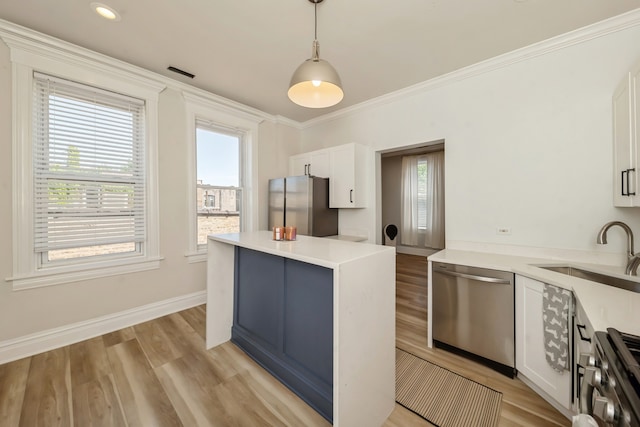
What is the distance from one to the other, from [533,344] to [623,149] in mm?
1558

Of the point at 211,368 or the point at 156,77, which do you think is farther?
the point at 156,77

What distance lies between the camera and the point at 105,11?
191 centimetres

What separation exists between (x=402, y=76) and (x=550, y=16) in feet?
4.13

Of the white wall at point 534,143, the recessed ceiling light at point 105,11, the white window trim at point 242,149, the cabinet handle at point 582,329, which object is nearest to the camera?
the cabinet handle at point 582,329

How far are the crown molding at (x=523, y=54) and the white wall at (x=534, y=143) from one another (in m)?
0.01

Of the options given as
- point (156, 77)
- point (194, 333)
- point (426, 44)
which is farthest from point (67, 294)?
point (426, 44)

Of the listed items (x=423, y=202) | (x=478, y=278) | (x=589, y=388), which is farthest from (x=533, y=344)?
(x=423, y=202)

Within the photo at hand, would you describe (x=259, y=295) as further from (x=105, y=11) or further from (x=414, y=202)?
(x=414, y=202)

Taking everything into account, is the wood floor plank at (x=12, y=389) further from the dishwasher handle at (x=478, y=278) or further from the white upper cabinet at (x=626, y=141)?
the white upper cabinet at (x=626, y=141)

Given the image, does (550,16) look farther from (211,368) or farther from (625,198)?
(211,368)

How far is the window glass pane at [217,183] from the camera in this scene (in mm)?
3371

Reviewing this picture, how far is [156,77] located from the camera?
2.83 m

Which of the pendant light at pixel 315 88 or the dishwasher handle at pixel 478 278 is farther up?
the pendant light at pixel 315 88

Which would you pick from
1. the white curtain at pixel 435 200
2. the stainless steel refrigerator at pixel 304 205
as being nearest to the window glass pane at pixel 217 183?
the stainless steel refrigerator at pixel 304 205
